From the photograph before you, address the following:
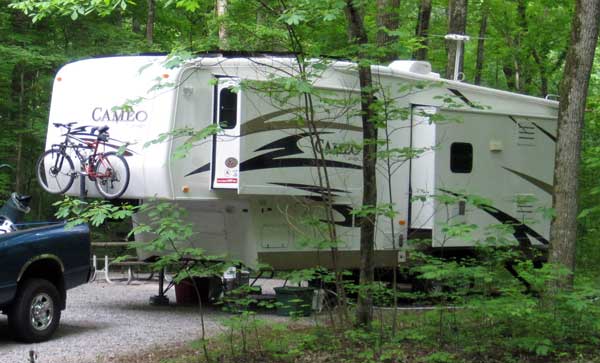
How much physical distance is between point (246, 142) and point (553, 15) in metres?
12.9

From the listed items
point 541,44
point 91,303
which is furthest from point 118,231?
point 541,44

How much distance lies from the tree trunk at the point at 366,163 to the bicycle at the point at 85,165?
3.44 meters

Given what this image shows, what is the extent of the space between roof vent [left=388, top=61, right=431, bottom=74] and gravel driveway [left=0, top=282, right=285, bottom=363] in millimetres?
3925

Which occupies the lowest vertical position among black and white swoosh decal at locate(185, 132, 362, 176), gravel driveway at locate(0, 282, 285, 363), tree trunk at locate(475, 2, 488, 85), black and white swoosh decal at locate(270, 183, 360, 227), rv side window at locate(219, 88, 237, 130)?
gravel driveway at locate(0, 282, 285, 363)

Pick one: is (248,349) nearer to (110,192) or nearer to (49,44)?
(110,192)

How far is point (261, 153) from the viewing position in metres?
10.3

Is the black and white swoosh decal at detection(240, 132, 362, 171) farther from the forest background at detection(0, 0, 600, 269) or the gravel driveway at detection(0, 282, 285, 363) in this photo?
the forest background at detection(0, 0, 600, 269)

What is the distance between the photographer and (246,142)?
10133 millimetres

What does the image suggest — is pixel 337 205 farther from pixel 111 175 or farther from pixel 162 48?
pixel 162 48

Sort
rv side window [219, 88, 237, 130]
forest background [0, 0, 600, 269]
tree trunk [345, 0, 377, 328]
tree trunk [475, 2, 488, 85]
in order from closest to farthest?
tree trunk [345, 0, 377, 328] < rv side window [219, 88, 237, 130] < forest background [0, 0, 600, 269] < tree trunk [475, 2, 488, 85]

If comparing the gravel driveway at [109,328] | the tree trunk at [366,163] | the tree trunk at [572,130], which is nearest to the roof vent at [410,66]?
the tree trunk at [572,130]

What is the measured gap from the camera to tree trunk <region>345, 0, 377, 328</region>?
7.83m

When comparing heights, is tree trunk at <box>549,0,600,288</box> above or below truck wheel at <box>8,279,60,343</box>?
above

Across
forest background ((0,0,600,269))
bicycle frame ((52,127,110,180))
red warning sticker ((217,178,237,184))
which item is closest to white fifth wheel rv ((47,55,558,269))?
red warning sticker ((217,178,237,184))
